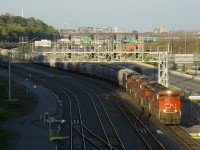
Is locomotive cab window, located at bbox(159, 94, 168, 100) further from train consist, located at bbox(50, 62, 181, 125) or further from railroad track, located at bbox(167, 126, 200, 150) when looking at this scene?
railroad track, located at bbox(167, 126, 200, 150)

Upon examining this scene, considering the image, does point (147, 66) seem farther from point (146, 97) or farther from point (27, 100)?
point (146, 97)

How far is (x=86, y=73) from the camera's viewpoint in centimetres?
9350

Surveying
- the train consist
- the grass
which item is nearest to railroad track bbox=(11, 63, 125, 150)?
the train consist

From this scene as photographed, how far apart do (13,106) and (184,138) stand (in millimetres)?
23595

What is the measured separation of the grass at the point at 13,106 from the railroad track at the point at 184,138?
13813mm

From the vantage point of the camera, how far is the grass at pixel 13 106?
113 ft

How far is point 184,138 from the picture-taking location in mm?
33500

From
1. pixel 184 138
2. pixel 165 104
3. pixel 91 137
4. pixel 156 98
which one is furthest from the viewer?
pixel 156 98

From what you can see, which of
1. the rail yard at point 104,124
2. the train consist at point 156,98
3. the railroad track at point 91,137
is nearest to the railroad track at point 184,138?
the rail yard at point 104,124

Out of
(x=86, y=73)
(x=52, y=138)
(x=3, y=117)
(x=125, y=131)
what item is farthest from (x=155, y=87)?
(x=86, y=73)

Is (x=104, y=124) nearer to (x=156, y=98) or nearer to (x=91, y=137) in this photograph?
(x=156, y=98)

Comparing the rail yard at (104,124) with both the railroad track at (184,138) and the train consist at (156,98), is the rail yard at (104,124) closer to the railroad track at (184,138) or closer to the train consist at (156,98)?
the railroad track at (184,138)

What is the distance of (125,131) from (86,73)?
57.7 m

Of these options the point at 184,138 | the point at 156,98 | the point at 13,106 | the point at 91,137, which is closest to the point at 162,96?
the point at 156,98
